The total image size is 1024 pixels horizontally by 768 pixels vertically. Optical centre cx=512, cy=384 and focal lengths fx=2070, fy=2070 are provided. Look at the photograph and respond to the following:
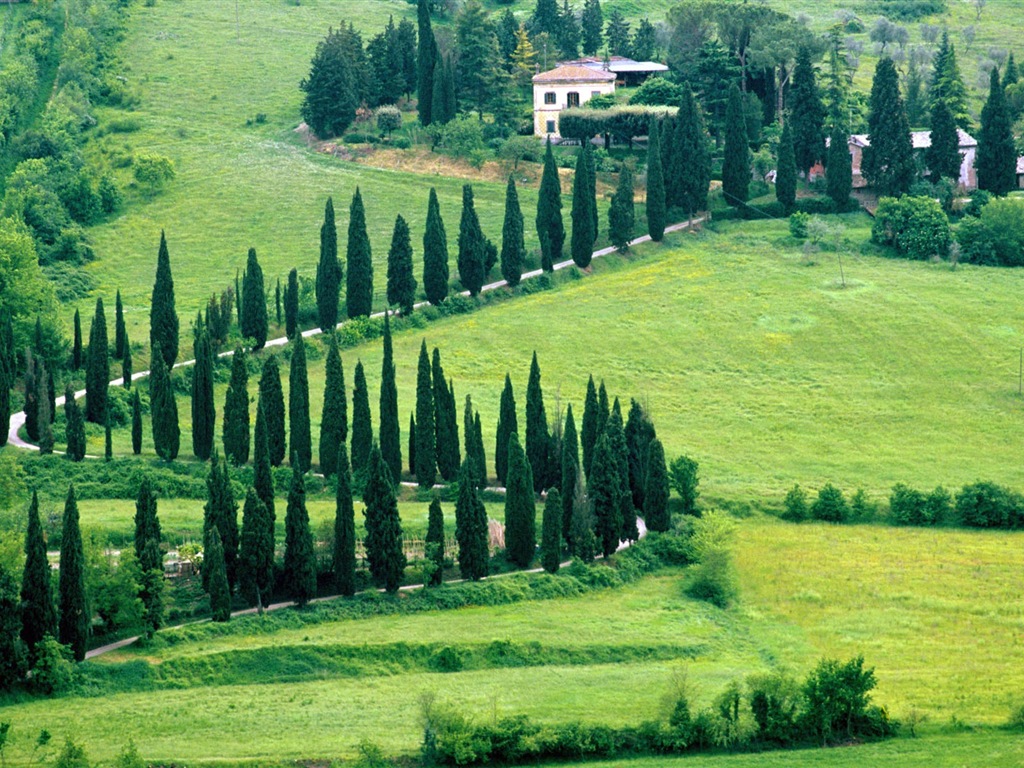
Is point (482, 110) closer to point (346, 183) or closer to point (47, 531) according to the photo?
point (346, 183)

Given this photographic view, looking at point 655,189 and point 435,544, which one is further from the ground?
point 655,189

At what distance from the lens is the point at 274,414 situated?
10781 cm

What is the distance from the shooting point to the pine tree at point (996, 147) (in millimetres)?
146625

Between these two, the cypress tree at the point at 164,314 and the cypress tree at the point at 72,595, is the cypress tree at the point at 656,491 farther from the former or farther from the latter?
the cypress tree at the point at 164,314

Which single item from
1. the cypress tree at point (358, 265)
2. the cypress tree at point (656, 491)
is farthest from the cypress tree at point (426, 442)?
the cypress tree at point (358, 265)

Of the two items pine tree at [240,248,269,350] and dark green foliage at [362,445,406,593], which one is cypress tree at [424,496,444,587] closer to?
dark green foliage at [362,445,406,593]

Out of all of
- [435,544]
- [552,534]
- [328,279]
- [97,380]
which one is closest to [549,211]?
[328,279]

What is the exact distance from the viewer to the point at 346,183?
152 m

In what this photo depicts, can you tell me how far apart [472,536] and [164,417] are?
20343 mm

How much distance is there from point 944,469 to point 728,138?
132 ft

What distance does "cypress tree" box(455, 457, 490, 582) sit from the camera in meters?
95.4

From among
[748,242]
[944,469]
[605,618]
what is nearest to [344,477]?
[605,618]

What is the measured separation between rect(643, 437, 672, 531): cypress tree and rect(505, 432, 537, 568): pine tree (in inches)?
283

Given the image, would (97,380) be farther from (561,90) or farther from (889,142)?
(889,142)
